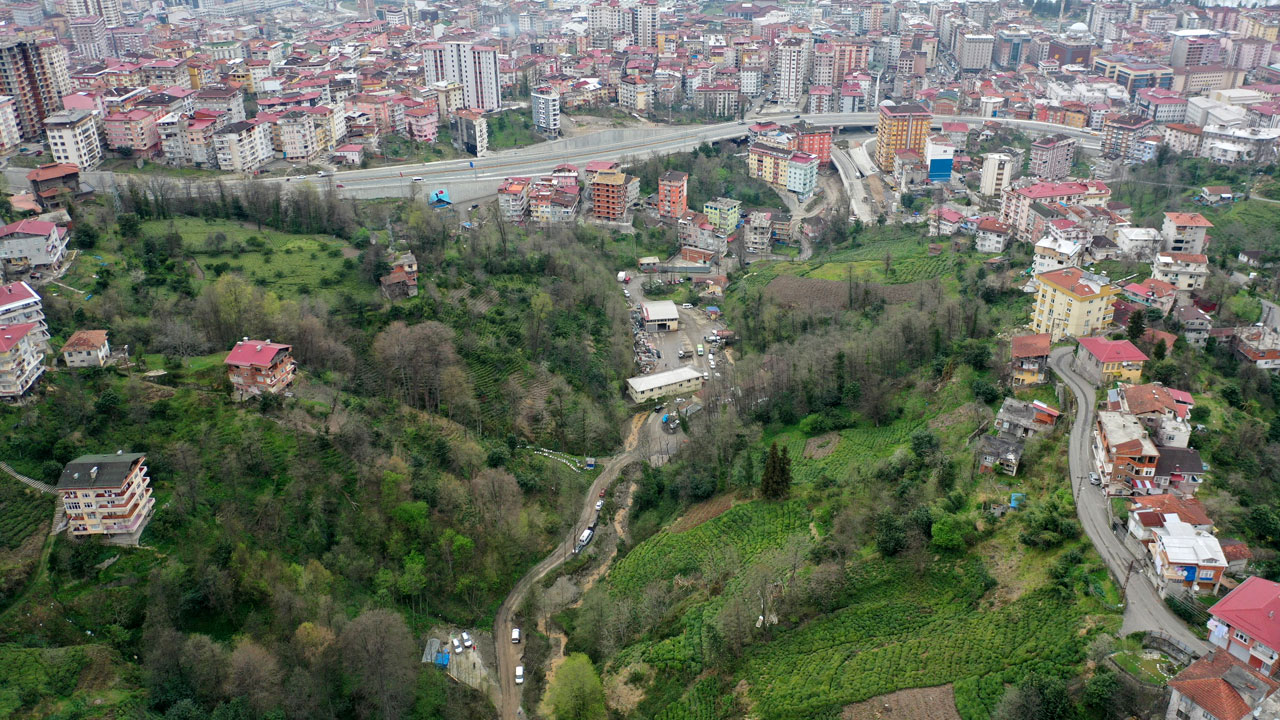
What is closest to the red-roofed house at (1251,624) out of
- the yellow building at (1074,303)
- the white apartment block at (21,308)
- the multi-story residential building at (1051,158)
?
the yellow building at (1074,303)

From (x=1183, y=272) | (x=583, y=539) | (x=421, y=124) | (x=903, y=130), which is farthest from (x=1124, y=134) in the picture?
(x=583, y=539)

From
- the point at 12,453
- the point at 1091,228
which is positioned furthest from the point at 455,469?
the point at 1091,228

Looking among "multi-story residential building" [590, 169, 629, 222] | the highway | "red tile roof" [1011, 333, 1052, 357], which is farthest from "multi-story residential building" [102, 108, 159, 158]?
"red tile roof" [1011, 333, 1052, 357]

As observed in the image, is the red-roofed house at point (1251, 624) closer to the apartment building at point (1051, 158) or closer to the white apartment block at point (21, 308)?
the white apartment block at point (21, 308)

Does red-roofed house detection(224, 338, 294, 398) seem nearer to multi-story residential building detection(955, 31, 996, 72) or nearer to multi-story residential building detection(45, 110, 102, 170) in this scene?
multi-story residential building detection(45, 110, 102, 170)

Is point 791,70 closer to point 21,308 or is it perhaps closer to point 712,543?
point 712,543

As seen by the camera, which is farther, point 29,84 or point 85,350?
point 29,84

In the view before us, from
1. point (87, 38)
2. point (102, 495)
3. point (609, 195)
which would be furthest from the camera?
point (87, 38)
